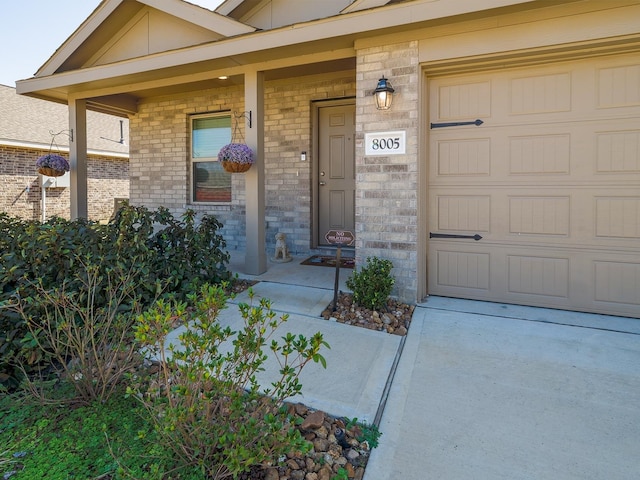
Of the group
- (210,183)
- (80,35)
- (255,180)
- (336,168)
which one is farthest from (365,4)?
(80,35)

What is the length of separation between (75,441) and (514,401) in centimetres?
248

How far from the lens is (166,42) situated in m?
5.59

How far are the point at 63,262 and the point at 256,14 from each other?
14.1ft

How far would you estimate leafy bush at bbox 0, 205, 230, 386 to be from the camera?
8.87ft

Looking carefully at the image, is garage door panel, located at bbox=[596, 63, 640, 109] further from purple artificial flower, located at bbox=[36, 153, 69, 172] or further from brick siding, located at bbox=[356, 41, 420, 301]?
purple artificial flower, located at bbox=[36, 153, 69, 172]

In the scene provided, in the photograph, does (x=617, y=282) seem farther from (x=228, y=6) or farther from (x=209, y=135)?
(x=209, y=135)

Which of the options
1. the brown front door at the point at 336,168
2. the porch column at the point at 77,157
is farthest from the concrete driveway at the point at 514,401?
the porch column at the point at 77,157

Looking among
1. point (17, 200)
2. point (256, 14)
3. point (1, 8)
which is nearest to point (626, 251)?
point (256, 14)

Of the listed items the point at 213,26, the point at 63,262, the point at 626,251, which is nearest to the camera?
the point at 63,262

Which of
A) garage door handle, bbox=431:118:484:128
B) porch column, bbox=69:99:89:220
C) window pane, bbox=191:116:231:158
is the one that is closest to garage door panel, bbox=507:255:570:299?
garage door handle, bbox=431:118:484:128

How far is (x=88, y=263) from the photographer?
2801mm

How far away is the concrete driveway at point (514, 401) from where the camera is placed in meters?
1.94

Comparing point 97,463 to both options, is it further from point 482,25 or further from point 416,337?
point 482,25

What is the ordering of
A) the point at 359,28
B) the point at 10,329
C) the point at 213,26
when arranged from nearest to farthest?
the point at 10,329 → the point at 359,28 → the point at 213,26
